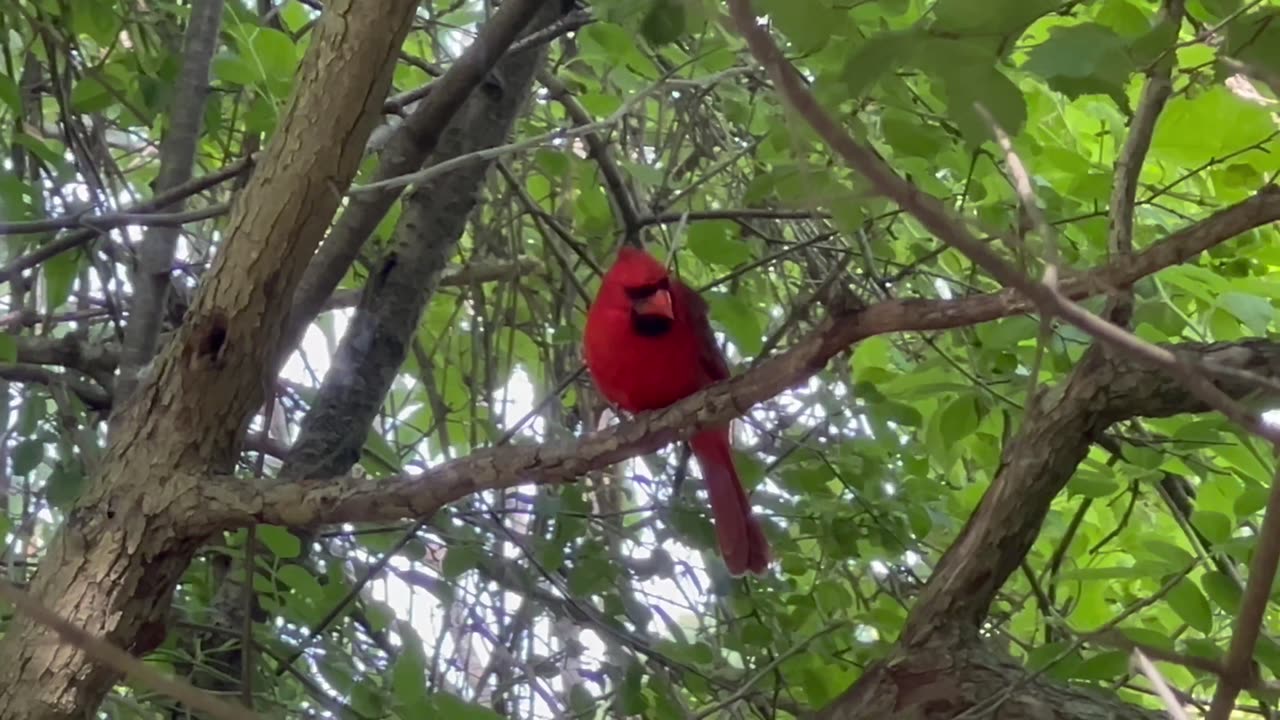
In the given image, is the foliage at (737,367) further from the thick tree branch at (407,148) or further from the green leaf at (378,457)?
the thick tree branch at (407,148)

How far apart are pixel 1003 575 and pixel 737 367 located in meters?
0.97

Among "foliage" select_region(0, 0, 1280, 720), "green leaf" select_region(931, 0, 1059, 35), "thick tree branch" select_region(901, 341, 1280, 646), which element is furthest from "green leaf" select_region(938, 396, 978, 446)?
"green leaf" select_region(931, 0, 1059, 35)

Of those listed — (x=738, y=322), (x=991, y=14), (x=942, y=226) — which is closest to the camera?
(x=942, y=226)

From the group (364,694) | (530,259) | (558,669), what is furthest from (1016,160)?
(530,259)

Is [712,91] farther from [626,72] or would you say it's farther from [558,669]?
[558,669]

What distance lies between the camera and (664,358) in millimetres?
2426

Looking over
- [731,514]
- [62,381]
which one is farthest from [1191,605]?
[62,381]

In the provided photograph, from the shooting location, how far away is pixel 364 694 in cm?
194

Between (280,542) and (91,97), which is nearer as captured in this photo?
(280,542)

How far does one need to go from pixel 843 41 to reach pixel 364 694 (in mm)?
1083

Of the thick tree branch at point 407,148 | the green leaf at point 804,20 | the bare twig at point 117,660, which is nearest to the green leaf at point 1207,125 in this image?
the green leaf at point 804,20

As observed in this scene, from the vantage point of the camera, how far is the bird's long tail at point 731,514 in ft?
7.41

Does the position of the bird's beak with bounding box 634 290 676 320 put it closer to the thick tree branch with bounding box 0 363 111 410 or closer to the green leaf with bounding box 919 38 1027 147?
the thick tree branch with bounding box 0 363 111 410

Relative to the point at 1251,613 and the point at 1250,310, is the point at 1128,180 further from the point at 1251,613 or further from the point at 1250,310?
the point at 1251,613
